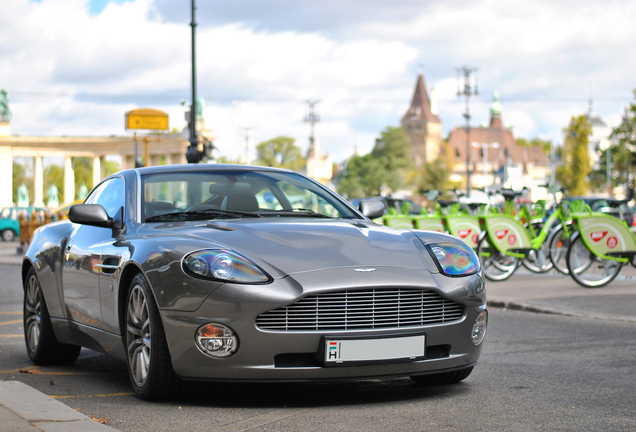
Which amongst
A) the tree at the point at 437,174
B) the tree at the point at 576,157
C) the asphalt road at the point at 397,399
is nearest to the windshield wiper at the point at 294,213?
the asphalt road at the point at 397,399

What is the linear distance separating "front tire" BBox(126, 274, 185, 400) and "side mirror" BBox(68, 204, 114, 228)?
67 cm

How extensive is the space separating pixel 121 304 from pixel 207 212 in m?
0.77

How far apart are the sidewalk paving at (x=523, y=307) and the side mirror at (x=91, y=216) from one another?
1022 mm

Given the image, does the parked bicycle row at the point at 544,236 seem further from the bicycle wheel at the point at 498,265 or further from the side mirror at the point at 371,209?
the side mirror at the point at 371,209

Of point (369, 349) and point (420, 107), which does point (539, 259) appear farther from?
point (420, 107)

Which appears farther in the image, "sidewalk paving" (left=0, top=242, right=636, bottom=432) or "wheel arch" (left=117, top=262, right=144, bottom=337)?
"wheel arch" (left=117, top=262, right=144, bottom=337)

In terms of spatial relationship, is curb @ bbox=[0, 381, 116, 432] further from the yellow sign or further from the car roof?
the yellow sign

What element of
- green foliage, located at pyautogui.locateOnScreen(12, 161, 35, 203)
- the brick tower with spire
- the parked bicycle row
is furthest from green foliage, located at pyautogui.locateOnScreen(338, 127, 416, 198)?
the parked bicycle row

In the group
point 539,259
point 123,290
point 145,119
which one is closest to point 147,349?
point 123,290

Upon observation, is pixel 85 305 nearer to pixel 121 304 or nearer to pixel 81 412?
pixel 121 304

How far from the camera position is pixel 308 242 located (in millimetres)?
4715

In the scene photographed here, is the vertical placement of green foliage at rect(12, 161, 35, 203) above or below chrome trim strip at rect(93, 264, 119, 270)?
below

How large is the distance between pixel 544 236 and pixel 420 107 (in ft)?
570

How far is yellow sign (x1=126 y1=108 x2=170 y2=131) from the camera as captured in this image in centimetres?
2527
